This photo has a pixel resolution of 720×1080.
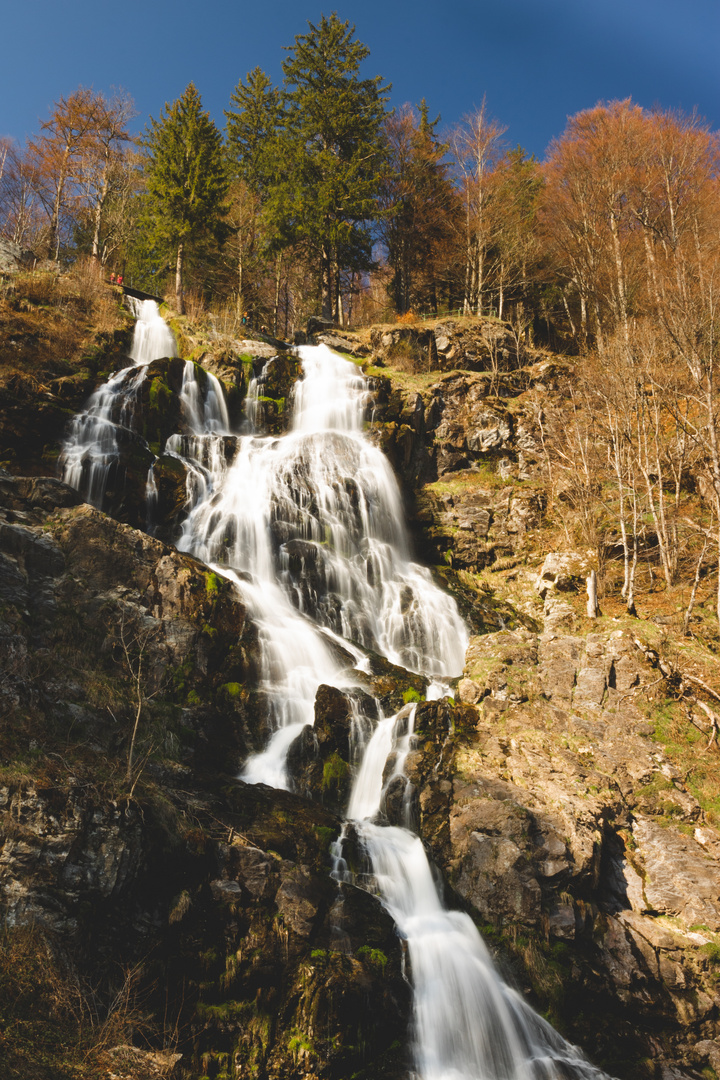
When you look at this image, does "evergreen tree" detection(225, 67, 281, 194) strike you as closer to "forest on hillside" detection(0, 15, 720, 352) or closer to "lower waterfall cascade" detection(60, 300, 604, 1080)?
"forest on hillside" detection(0, 15, 720, 352)

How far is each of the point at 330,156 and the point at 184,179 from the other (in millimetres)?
7463

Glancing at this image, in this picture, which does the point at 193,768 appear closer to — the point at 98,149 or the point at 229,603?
the point at 229,603

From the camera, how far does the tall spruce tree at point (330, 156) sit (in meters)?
29.6

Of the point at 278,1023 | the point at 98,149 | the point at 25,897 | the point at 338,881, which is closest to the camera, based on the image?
the point at 25,897

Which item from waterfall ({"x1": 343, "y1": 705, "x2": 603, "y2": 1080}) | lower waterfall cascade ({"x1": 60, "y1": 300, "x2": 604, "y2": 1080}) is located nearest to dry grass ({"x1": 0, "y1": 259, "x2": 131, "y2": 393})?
lower waterfall cascade ({"x1": 60, "y1": 300, "x2": 604, "y2": 1080})

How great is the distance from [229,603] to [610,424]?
11.3 meters

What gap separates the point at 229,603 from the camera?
12.2 m

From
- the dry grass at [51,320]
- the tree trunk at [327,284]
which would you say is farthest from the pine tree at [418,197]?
the dry grass at [51,320]

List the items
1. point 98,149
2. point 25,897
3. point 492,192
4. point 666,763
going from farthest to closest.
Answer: point 492,192, point 98,149, point 666,763, point 25,897

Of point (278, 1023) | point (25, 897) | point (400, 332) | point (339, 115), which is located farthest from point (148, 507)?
point (339, 115)

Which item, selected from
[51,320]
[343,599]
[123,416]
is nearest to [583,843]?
[343,599]

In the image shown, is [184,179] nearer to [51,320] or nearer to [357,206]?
[357,206]

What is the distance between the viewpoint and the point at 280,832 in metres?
8.32

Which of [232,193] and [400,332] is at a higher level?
[232,193]
